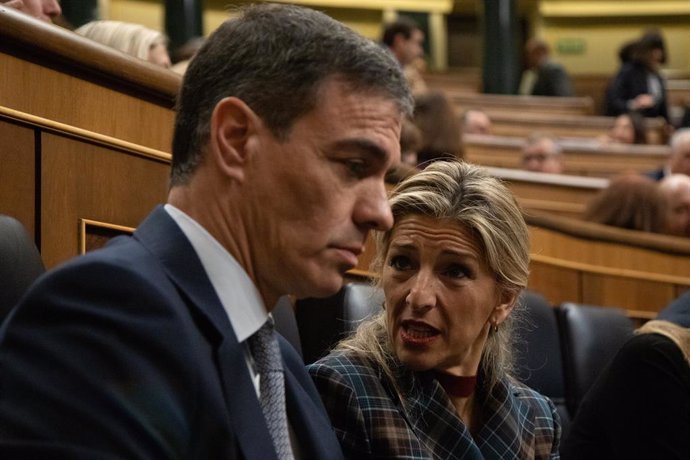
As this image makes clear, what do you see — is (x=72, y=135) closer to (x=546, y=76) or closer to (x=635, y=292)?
(x=635, y=292)

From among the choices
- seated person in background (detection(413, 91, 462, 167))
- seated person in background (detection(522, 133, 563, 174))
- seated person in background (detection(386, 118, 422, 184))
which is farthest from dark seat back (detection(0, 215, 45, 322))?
seated person in background (detection(522, 133, 563, 174))

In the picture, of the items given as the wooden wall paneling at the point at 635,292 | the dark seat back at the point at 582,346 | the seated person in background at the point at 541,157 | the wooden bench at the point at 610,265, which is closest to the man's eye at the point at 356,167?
the dark seat back at the point at 582,346

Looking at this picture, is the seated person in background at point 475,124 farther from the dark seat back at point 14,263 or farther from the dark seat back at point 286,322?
the dark seat back at point 14,263

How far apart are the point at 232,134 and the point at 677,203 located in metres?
1.81

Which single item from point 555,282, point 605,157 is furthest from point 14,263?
point 605,157

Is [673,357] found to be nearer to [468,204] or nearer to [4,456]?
[468,204]

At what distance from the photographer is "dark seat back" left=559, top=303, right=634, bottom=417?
140 cm

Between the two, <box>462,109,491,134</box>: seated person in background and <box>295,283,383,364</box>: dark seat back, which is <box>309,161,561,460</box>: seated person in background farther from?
<box>462,109,491,134</box>: seated person in background

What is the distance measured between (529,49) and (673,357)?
4005 mm

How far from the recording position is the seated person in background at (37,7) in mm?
1055

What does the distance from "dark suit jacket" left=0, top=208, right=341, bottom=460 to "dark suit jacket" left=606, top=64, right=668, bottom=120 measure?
12.6 ft

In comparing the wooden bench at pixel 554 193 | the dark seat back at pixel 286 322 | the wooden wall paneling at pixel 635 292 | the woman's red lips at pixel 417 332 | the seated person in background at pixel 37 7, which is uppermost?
the seated person in background at pixel 37 7

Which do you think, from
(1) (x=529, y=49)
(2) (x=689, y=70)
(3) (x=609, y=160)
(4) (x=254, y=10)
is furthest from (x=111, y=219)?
(2) (x=689, y=70)

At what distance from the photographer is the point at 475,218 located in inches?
34.4
